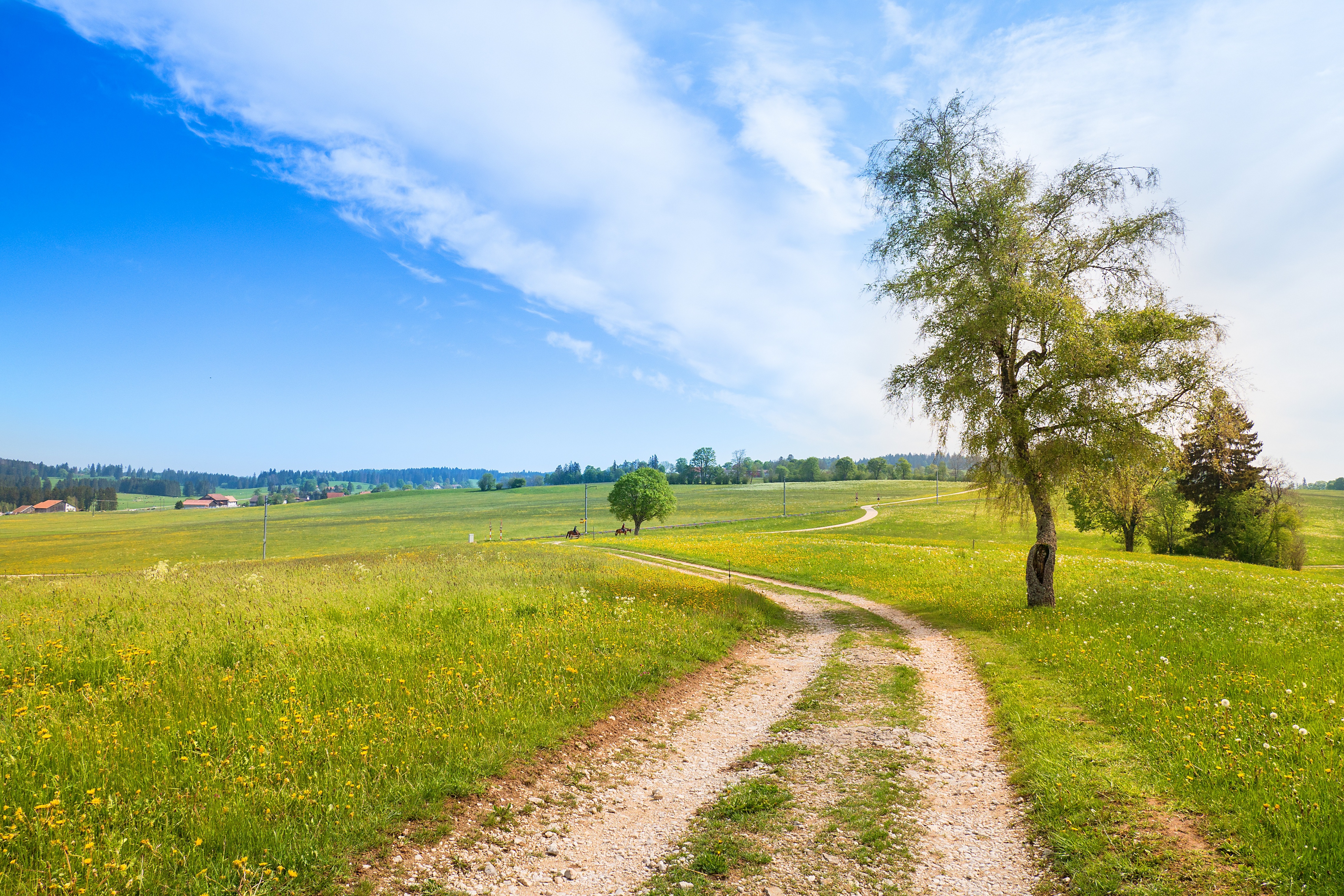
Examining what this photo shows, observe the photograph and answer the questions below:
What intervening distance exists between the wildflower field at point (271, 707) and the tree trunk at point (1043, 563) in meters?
8.63

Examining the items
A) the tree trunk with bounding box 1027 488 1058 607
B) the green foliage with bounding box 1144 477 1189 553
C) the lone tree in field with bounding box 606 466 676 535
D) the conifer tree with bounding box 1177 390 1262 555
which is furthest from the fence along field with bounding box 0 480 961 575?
the conifer tree with bounding box 1177 390 1262 555

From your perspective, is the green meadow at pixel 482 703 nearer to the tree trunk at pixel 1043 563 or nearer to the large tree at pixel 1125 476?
the tree trunk at pixel 1043 563

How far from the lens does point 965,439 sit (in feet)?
56.2

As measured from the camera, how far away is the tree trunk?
1719cm

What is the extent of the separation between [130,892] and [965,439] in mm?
18559

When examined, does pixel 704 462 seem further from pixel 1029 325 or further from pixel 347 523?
pixel 1029 325

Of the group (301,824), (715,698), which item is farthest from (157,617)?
(715,698)

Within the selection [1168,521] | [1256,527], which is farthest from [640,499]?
[1256,527]

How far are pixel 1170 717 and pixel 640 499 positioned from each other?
207 feet

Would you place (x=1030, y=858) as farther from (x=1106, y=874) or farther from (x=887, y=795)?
(x=887, y=795)

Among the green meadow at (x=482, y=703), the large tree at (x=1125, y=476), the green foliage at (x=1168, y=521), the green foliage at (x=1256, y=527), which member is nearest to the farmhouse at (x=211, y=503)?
the green meadow at (x=482, y=703)

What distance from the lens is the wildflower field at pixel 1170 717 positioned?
17.5 ft

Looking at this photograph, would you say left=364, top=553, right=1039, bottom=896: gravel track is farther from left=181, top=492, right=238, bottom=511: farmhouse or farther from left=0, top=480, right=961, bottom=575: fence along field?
left=181, top=492, right=238, bottom=511: farmhouse

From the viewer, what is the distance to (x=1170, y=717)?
8.33 meters
